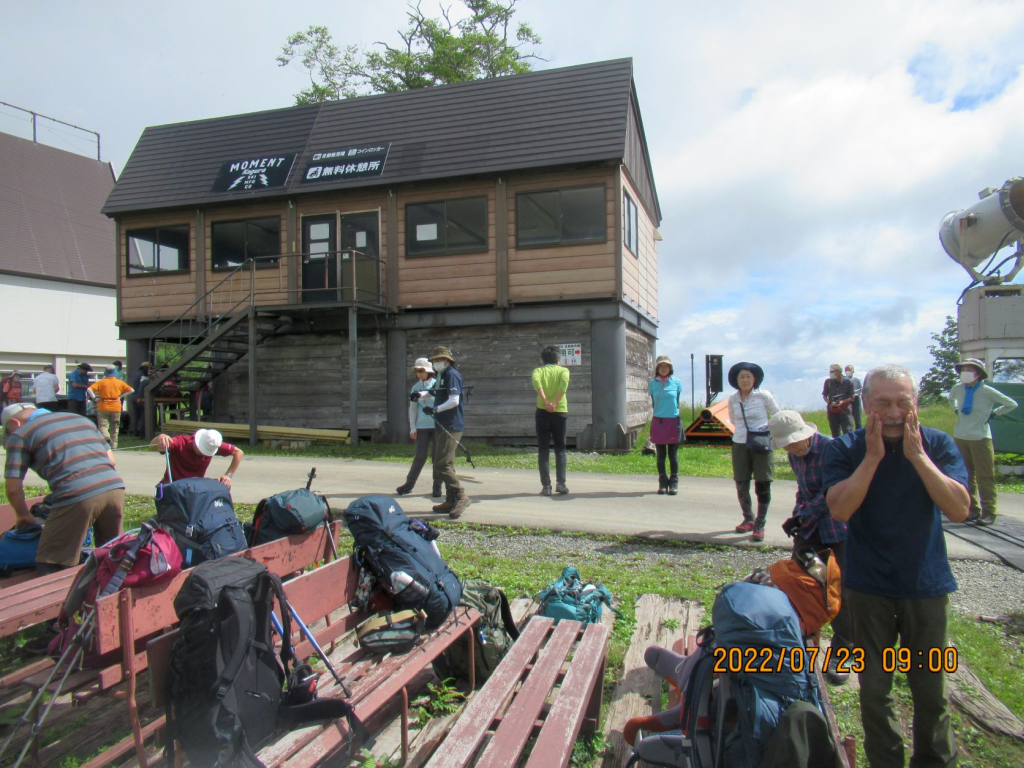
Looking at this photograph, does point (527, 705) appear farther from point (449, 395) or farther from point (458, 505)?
point (449, 395)

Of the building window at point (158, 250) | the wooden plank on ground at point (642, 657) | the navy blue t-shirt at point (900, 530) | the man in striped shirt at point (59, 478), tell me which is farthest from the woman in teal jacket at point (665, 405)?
the building window at point (158, 250)

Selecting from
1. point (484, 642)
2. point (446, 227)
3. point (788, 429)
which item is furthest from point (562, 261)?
point (484, 642)

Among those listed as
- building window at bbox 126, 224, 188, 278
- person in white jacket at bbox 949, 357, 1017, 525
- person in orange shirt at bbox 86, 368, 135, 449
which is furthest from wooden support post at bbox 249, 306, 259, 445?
person in white jacket at bbox 949, 357, 1017, 525

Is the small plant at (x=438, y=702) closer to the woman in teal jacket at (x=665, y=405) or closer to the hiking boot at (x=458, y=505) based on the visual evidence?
the hiking boot at (x=458, y=505)

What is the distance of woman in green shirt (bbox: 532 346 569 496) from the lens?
342 inches

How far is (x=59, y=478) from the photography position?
4.41 m

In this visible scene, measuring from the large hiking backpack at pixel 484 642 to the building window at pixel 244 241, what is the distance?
14241mm

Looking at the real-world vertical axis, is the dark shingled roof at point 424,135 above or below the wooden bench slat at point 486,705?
above

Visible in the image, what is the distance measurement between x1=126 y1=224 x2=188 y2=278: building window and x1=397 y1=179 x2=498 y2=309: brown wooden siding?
5876 millimetres

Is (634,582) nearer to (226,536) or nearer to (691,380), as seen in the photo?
(226,536)

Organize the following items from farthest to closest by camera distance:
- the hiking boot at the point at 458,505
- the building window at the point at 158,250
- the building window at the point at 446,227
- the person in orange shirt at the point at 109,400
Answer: the building window at the point at 158,250 < the building window at the point at 446,227 < the person in orange shirt at the point at 109,400 < the hiking boot at the point at 458,505

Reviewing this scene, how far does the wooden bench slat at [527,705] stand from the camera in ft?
8.66

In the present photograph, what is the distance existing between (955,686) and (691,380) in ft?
60.6

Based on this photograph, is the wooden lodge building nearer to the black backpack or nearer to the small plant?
the small plant
